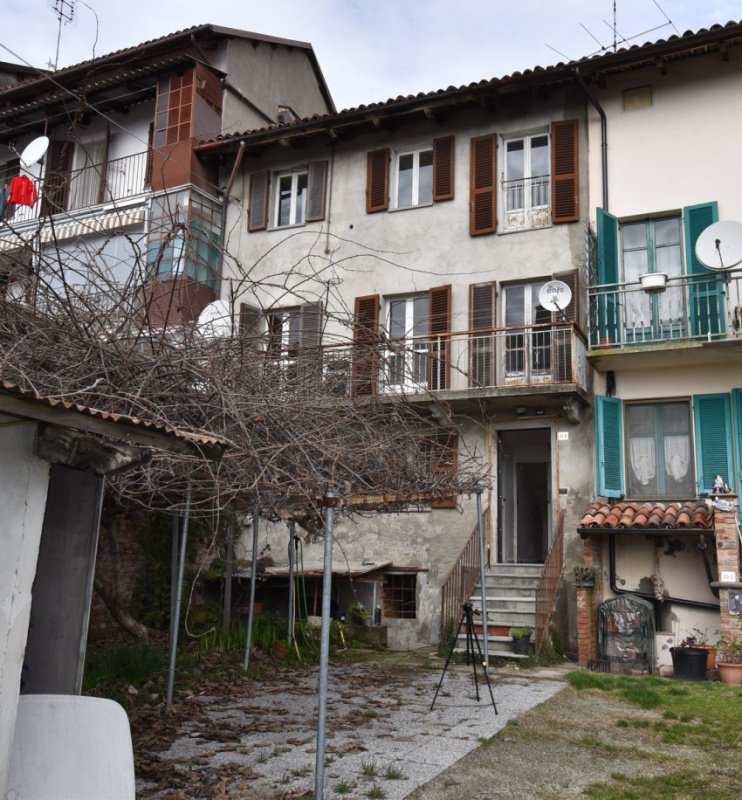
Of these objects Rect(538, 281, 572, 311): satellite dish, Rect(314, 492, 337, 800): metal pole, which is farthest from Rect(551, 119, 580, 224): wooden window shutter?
Rect(314, 492, 337, 800): metal pole

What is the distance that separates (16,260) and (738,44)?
12.7 meters

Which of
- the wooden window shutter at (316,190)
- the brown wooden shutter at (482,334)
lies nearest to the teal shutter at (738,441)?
the brown wooden shutter at (482,334)

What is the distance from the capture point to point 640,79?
574 inches

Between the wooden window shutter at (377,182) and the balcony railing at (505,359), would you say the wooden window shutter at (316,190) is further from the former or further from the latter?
the balcony railing at (505,359)

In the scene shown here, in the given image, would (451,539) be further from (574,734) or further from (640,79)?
(640,79)

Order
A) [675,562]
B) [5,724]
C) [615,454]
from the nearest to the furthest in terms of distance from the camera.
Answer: [5,724] < [675,562] < [615,454]

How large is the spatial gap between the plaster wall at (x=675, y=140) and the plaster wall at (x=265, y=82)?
7.85 meters

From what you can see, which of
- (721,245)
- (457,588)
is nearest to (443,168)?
(721,245)

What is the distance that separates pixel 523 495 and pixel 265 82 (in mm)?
11442

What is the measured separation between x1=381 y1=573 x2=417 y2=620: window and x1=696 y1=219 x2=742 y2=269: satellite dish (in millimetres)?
7299

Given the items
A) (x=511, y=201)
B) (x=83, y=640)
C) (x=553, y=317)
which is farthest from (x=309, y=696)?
(x=511, y=201)

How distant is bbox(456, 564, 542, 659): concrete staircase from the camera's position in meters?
12.4

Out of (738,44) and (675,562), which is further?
(738,44)

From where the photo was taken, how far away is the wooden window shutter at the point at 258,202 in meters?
17.5
